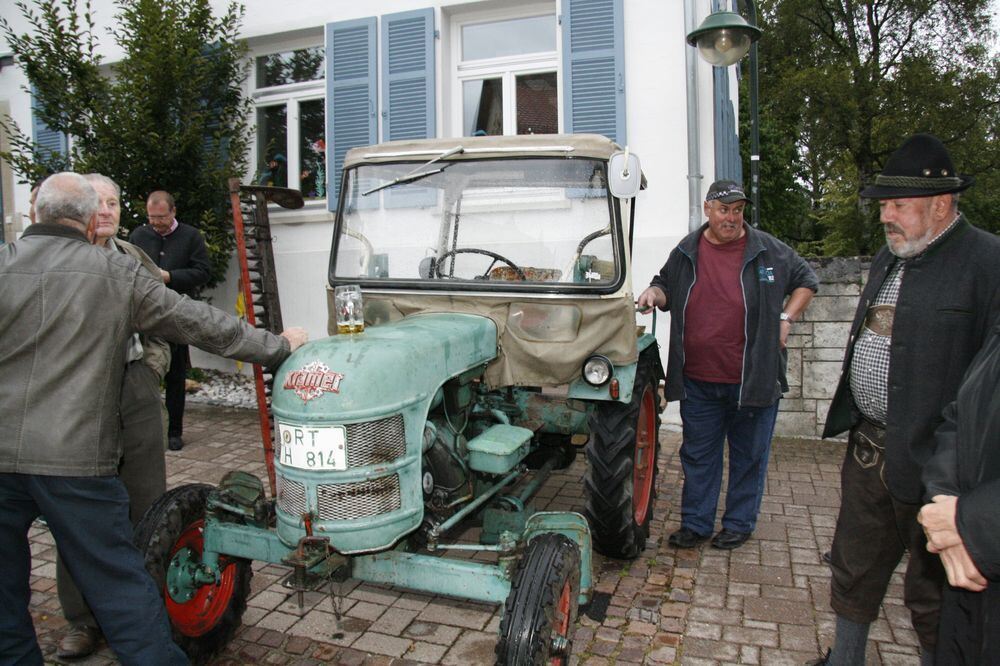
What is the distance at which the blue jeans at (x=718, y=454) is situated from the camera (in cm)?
406

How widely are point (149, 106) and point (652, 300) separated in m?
5.27

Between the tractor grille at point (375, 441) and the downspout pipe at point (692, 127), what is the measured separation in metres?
4.39

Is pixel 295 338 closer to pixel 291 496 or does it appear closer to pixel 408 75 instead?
pixel 291 496

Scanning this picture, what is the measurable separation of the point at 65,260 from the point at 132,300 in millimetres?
212

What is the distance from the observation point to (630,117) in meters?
6.69

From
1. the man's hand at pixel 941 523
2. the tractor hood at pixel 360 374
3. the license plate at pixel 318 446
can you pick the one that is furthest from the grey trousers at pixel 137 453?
the man's hand at pixel 941 523

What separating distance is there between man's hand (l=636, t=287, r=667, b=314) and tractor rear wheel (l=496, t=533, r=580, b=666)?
1.70 meters

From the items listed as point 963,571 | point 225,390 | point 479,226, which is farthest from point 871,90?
point 963,571

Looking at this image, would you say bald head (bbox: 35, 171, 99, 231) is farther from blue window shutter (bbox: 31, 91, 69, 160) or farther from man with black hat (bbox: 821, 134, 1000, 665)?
blue window shutter (bbox: 31, 91, 69, 160)

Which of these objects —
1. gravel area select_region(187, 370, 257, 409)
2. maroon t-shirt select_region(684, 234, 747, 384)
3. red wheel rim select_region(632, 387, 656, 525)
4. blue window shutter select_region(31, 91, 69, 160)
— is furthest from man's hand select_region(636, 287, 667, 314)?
blue window shutter select_region(31, 91, 69, 160)

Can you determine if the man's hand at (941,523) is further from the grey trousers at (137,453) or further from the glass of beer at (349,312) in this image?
the grey trousers at (137,453)

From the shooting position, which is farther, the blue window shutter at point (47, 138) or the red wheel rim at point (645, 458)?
the blue window shutter at point (47, 138)

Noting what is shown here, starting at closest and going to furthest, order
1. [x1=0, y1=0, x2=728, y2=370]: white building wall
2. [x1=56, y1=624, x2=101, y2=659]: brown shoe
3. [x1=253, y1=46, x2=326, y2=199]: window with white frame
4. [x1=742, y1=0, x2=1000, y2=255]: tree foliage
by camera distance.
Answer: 1. [x1=56, y1=624, x2=101, y2=659]: brown shoe
2. [x1=0, y1=0, x2=728, y2=370]: white building wall
3. [x1=253, y1=46, x2=326, y2=199]: window with white frame
4. [x1=742, y1=0, x2=1000, y2=255]: tree foliage

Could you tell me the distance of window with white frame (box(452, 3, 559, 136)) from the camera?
7160mm
